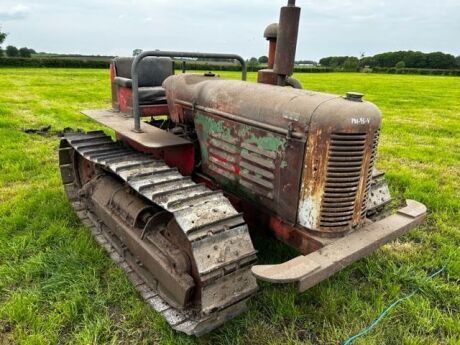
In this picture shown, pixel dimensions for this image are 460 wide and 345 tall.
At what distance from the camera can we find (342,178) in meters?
2.78

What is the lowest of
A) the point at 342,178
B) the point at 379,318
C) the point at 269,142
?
the point at 379,318

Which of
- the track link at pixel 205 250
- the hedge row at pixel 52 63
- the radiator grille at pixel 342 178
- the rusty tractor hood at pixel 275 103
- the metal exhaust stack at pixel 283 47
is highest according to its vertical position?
the metal exhaust stack at pixel 283 47

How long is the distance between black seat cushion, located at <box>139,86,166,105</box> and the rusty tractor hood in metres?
1.11

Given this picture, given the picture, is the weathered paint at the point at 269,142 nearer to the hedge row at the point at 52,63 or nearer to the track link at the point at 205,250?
the track link at the point at 205,250

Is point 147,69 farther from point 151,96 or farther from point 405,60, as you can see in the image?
point 405,60

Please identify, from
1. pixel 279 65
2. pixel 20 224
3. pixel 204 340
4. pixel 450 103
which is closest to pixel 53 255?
pixel 20 224

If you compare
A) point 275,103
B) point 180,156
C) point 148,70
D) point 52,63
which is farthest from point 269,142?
point 52,63

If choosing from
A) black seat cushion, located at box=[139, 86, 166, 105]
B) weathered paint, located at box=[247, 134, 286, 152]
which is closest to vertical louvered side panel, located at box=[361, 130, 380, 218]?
weathered paint, located at box=[247, 134, 286, 152]

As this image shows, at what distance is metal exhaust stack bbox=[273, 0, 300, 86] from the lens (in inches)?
A: 123

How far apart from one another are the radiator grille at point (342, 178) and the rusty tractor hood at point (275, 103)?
0.12 m

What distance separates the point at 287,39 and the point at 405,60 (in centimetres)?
8430

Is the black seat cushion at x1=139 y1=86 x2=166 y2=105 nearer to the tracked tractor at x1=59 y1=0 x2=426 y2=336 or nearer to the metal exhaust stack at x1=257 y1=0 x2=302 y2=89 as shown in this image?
the tracked tractor at x1=59 y1=0 x2=426 y2=336

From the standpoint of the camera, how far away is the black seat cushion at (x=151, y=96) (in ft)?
16.3

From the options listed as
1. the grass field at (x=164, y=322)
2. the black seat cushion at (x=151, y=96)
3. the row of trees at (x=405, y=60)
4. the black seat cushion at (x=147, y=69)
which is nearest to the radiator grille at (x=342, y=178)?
the grass field at (x=164, y=322)
